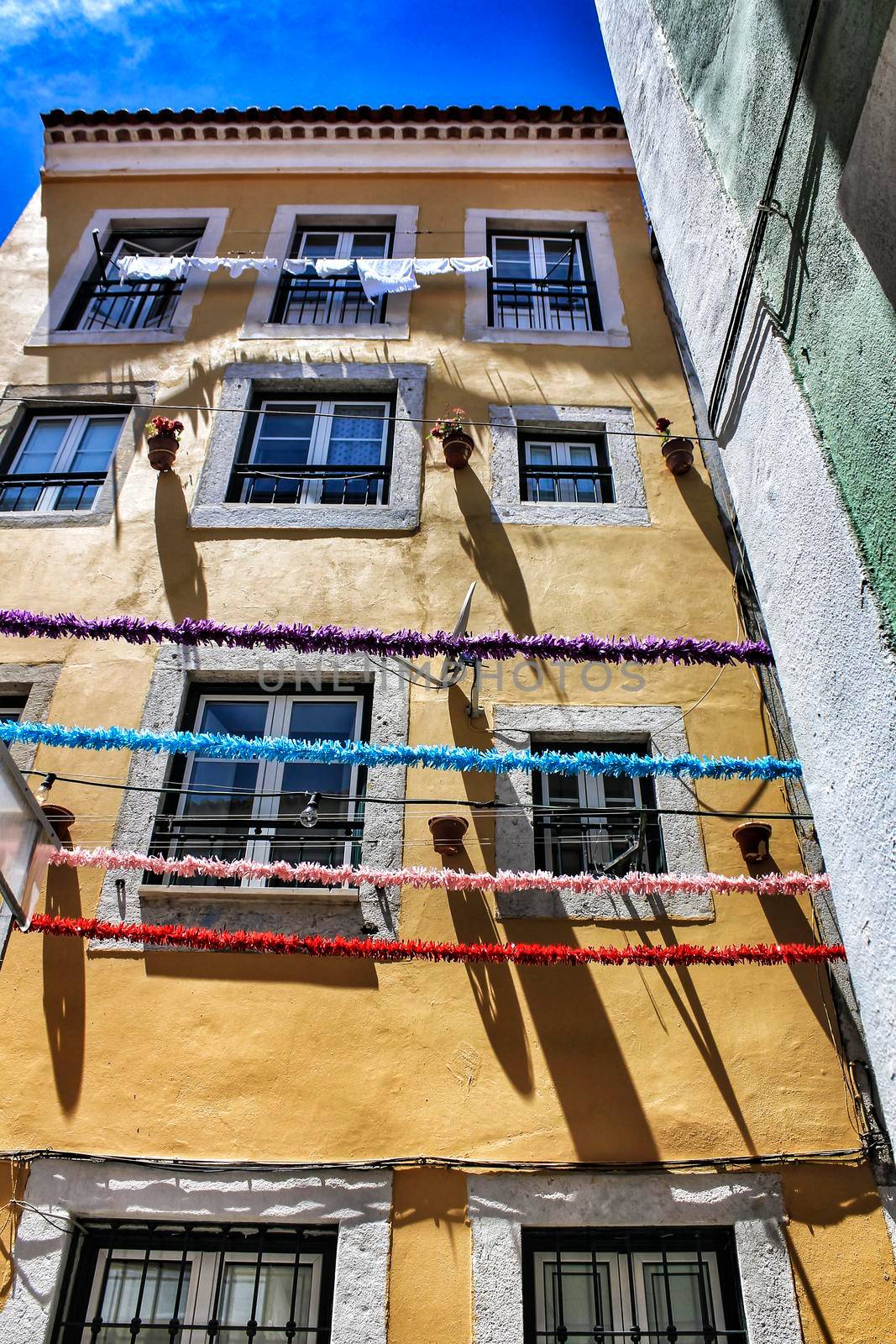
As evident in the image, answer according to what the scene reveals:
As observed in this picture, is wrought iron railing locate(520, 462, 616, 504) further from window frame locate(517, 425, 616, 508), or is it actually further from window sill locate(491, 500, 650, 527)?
window sill locate(491, 500, 650, 527)

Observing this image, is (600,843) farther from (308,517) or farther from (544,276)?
(544,276)

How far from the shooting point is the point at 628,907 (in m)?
5.80

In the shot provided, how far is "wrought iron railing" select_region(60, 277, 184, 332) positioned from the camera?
9.67 m

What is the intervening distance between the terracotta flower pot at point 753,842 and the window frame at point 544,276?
531 centimetres

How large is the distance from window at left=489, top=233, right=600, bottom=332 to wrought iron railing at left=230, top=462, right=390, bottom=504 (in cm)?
248

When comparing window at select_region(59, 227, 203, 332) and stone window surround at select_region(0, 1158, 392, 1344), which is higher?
window at select_region(59, 227, 203, 332)

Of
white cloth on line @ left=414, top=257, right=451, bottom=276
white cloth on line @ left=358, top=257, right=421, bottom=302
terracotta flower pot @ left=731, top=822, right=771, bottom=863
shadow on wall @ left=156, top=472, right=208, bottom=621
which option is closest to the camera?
terracotta flower pot @ left=731, top=822, right=771, bottom=863

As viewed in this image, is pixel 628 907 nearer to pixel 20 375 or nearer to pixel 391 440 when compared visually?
pixel 391 440

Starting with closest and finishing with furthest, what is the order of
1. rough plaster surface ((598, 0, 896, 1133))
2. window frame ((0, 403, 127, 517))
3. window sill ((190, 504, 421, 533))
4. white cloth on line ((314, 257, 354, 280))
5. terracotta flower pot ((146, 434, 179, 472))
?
1. rough plaster surface ((598, 0, 896, 1133))
2. window sill ((190, 504, 421, 533))
3. terracotta flower pot ((146, 434, 179, 472))
4. window frame ((0, 403, 127, 517))
5. white cloth on line ((314, 257, 354, 280))

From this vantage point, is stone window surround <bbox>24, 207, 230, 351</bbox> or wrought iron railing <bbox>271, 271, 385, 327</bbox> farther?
wrought iron railing <bbox>271, 271, 385, 327</bbox>

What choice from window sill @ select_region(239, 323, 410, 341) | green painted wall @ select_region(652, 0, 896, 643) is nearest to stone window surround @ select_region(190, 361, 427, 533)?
window sill @ select_region(239, 323, 410, 341)

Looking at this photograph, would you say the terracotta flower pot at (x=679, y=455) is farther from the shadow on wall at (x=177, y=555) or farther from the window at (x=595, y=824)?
the shadow on wall at (x=177, y=555)

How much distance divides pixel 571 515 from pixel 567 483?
1.88ft

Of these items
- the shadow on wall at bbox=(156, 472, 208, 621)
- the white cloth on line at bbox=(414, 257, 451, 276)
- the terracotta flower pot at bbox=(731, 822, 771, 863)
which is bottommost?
the terracotta flower pot at bbox=(731, 822, 771, 863)
